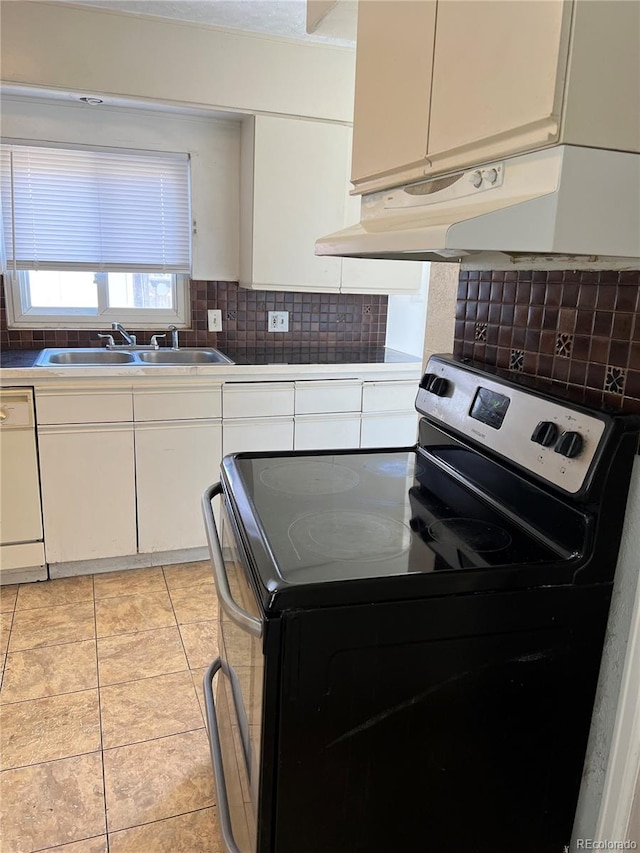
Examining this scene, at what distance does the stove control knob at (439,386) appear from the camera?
1.49m

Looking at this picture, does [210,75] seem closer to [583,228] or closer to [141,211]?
[141,211]

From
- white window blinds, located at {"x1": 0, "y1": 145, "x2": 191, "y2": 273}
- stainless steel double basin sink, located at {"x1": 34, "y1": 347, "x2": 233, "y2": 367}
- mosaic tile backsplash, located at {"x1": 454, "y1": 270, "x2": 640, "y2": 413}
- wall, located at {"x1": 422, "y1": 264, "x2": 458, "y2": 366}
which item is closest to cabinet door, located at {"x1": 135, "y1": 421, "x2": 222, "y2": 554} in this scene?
stainless steel double basin sink, located at {"x1": 34, "y1": 347, "x2": 233, "y2": 367}

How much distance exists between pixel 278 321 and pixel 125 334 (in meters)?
0.83

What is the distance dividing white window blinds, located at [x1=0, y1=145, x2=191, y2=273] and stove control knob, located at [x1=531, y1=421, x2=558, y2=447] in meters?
2.63

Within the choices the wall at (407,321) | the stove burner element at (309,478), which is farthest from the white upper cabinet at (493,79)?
the wall at (407,321)

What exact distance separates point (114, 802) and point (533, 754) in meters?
1.20

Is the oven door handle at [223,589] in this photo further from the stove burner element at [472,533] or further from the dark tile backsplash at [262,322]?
the dark tile backsplash at [262,322]

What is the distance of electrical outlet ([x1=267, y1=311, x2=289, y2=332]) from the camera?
11.6 ft

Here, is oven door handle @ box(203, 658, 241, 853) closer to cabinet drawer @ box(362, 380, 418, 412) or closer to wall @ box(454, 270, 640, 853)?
wall @ box(454, 270, 640, 853)

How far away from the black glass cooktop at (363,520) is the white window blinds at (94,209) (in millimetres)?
2104

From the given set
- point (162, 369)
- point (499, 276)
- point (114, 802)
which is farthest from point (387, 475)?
point (162, 369)

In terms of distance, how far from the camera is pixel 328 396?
3.12 meters

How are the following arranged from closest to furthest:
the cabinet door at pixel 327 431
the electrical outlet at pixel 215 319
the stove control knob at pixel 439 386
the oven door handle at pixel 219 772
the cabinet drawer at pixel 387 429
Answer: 1. the oven door handle at pixel 219 772
2. the stove control knob at pixel 439 386
3. the cabinet door at pixel 327 431
4. the cabinet drawer at pixel 387 429
5. the electrical outlet at pixel 215 319

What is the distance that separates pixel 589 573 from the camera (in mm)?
1051
